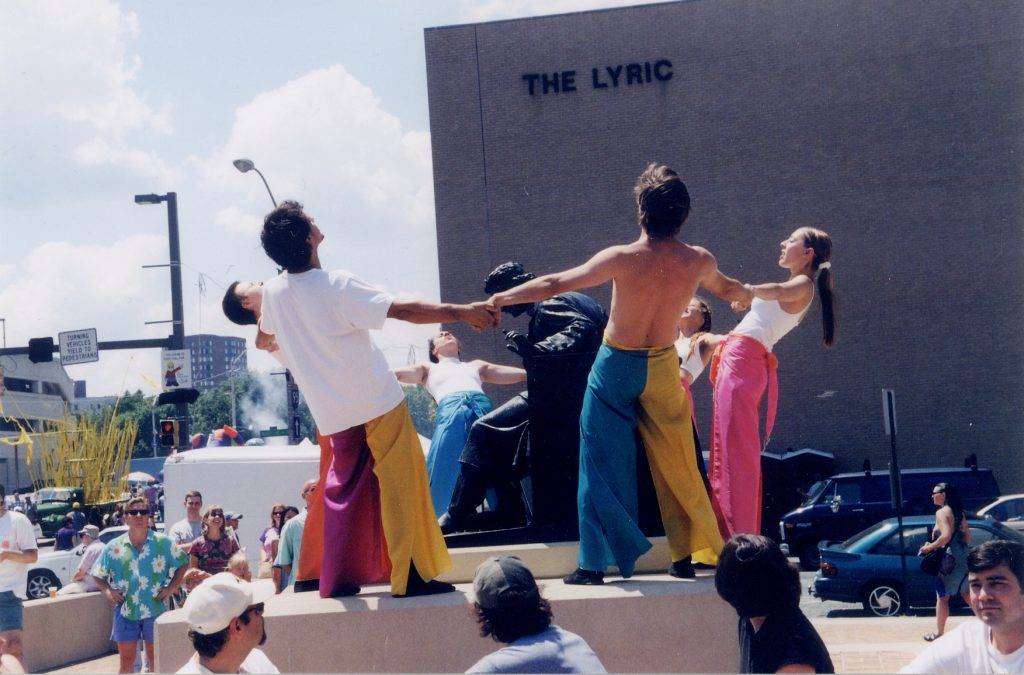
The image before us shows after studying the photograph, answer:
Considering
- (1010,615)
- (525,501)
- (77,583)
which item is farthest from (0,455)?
(1010,615)

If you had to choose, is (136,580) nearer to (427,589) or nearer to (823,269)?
(427,589)

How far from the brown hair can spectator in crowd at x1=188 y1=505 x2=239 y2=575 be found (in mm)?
6198

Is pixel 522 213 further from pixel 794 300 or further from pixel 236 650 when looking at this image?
pixel 236 650

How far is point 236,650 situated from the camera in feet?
10.9

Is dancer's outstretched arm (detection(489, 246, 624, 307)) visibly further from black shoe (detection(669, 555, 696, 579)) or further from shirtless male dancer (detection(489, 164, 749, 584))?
black shoe (detection(669, 555, 696, 579))

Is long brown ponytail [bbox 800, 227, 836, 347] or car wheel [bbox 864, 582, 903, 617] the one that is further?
car wheel [bbox 864, 582, 903, 617]

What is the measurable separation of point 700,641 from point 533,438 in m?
1.57

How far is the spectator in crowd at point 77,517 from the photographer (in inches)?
1063

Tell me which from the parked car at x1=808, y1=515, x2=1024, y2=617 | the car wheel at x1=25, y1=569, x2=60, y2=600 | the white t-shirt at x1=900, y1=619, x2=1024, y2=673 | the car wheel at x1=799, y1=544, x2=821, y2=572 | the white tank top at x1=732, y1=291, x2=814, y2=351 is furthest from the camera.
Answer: the car wheel at x1=799, y1=544, x2=821, y2=572

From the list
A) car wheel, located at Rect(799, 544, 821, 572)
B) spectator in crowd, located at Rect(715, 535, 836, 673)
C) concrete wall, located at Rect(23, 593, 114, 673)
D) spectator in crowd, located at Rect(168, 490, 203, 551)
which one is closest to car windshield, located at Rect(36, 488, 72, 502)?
concrete wall, located at Rect(23, 593, 114, 673)

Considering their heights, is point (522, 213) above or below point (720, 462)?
above

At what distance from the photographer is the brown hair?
4.43 m

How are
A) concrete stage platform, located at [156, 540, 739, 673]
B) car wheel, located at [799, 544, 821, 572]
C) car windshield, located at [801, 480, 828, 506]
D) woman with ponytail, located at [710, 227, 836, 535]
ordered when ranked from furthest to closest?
1. car windshield, located at [801, 480, 828, 506]
2. car wheel, located at [799, 544, 821, 572]
3. woman with ponytail, located at [710, 227, 836, 535]
4. concrete stage platform, located at [156, 540, 739, 673]

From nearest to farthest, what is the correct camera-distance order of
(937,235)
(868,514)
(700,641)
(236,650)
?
(236,650)
(700,641)
(868,514)
(937,235)
